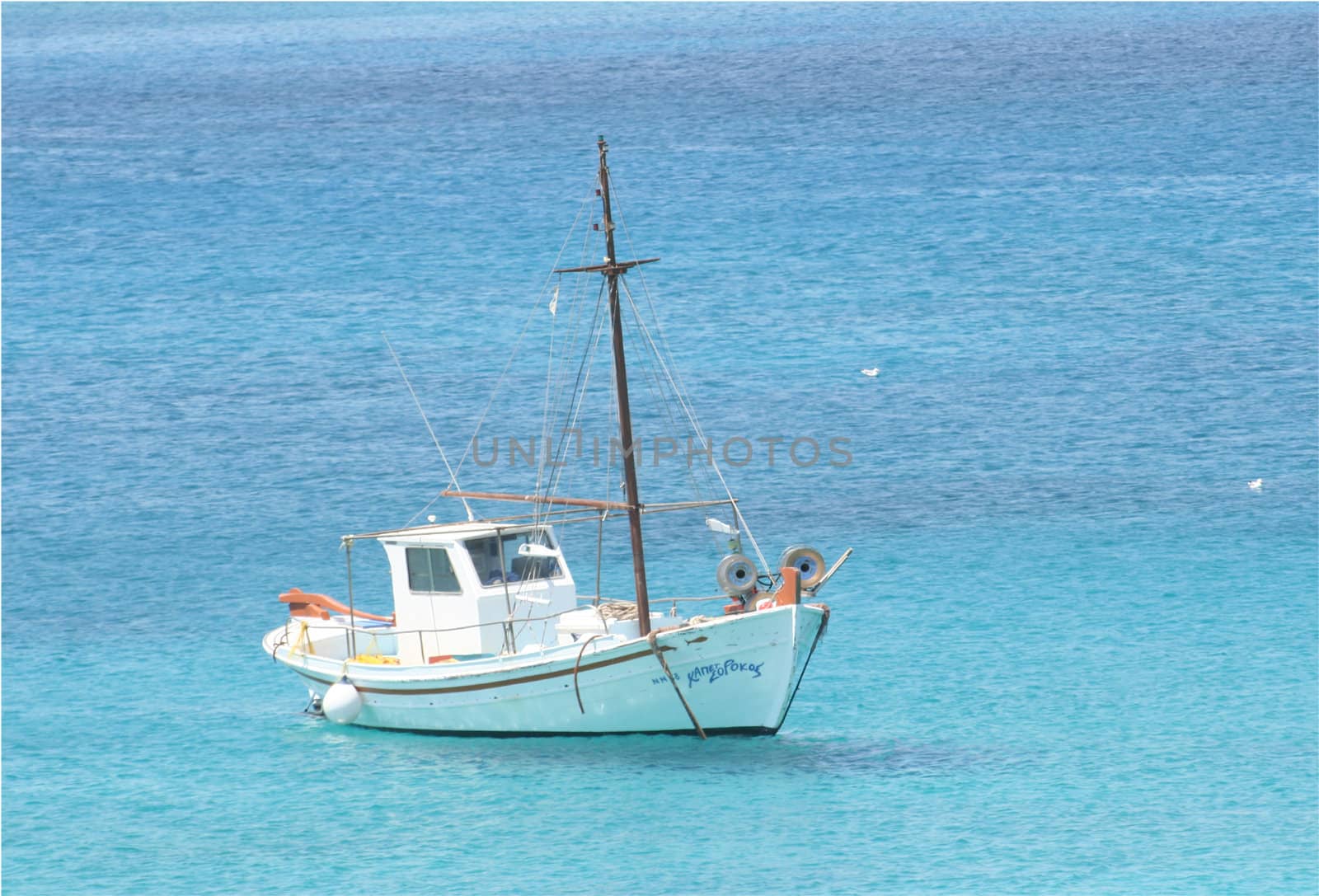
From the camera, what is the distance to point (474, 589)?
3756cm

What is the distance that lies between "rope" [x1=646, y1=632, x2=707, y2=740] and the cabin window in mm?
4916

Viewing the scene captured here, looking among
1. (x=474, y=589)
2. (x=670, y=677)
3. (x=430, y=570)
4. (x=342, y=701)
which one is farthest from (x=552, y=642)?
(x=342, y=701)

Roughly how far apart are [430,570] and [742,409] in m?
28.5

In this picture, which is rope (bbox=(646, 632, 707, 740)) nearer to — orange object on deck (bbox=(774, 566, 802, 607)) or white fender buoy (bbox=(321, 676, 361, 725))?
orange object on deck (bbox=(774, 566, 802, 607))

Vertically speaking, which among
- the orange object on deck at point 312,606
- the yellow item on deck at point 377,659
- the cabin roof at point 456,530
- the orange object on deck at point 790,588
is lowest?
the yellow item on deck at point 377,659

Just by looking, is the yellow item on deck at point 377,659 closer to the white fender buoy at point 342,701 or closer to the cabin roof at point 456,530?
the white fender buoy at point 342,701

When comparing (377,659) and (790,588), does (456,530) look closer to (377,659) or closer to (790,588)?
(377,659)

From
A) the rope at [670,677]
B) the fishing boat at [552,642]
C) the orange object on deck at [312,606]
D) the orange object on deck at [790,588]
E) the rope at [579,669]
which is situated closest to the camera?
the orange object on deck at [790,588]

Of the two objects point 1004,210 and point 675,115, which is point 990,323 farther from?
point 675,115

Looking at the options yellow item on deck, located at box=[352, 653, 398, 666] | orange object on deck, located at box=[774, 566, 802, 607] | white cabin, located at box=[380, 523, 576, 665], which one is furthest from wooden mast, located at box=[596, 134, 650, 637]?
yellow item on deck, located at box=[352, 653, 398, 666]

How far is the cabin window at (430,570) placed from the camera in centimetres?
3797

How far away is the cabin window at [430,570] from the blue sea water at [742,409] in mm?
3090

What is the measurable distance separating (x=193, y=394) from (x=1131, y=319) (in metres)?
35.2

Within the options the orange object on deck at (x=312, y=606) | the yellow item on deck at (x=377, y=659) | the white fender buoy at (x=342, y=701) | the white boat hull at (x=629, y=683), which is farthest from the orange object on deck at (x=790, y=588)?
the orange object on deck at (x=312, y=606)
